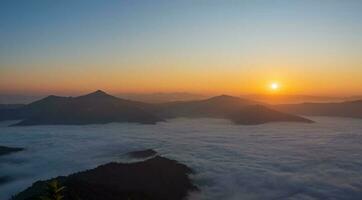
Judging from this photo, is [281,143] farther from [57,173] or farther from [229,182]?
[57,173]

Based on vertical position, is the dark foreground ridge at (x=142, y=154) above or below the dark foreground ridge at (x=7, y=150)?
above

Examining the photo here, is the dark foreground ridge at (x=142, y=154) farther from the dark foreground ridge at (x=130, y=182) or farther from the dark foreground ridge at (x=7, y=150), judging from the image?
the dark foreground ridge at (x=7, y=150)

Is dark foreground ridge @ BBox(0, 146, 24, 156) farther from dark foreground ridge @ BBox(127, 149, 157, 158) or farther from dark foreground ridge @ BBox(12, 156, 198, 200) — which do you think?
dark foreground ridge @ BBox(12, 156, 198, 200)

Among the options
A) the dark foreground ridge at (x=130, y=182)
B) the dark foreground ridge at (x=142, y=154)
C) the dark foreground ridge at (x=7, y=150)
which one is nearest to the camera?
the dark foreground ridge at (x=130, y=182)

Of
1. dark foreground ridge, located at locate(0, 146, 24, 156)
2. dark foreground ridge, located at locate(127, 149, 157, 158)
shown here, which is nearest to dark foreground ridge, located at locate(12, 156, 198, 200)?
dark foreground ridge, located at locate(127, 149, 157, 158)

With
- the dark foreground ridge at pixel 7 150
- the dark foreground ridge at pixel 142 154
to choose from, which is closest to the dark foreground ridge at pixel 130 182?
the dark foreground ridge at pixel 142 154

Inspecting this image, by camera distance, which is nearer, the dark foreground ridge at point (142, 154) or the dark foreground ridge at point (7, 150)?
the dark foreground ridge at point (142, 154)

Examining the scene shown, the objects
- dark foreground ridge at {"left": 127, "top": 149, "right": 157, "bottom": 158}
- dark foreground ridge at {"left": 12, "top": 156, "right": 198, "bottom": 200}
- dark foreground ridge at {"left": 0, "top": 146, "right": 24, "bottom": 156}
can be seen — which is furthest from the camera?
dark foreground ridge at {"left": 0, "top": 146, "right": 24, "bottom": 156}

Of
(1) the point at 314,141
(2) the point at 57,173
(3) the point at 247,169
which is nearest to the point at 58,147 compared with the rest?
(2) the point at 57,173

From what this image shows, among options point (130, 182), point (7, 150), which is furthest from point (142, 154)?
point (7, 150)
